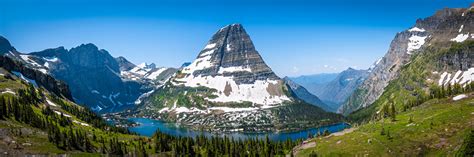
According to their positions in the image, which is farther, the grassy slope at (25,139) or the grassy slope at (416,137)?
the grassy slope at (25,139)

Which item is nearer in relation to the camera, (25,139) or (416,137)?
(416,137)

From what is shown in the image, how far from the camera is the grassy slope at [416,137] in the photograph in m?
141

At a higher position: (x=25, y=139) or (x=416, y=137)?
(x=25, y=139)

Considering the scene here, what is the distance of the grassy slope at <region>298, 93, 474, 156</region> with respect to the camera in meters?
141

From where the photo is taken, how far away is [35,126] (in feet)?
598

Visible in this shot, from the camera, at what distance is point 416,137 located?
152375mm

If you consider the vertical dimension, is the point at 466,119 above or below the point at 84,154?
above

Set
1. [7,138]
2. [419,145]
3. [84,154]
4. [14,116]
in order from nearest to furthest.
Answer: [419,145] → [7,138] → [84,154] → [14,116]

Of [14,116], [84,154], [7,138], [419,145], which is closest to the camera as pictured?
[419,145]

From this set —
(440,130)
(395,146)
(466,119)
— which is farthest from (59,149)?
(466,119)

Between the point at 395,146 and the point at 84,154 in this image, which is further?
the point at 84,154

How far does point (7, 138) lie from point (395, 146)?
495 ft

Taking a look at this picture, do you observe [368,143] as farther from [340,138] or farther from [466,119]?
[466,119]

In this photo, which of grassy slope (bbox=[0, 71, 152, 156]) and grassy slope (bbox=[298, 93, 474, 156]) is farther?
grassy slope (bbox=[0, 71, 152, 156])
